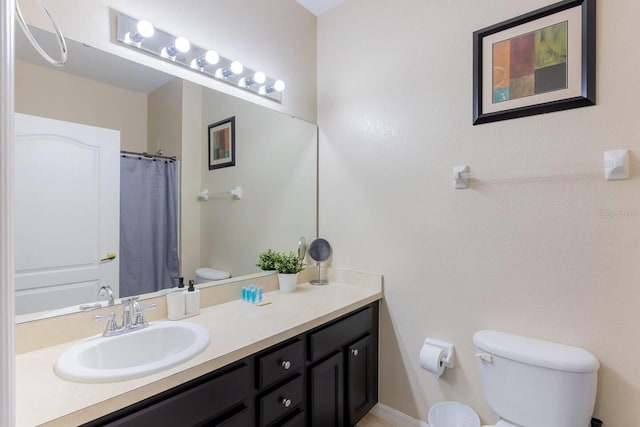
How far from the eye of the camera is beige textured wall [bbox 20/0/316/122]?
4.02 feet

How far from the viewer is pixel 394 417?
1.86 m

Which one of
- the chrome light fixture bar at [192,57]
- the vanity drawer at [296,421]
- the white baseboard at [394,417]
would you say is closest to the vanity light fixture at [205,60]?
the chrome light fixture bar at [192,57]

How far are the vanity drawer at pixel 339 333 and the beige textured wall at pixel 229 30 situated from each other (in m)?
1.37

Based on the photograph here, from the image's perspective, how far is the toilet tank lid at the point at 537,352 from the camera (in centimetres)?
120

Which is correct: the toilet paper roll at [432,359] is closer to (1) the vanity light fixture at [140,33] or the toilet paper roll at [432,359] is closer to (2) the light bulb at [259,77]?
(2) the light bulb at [259,77]

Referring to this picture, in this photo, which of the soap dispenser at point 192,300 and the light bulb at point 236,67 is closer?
the soap dispenser at point 192,300

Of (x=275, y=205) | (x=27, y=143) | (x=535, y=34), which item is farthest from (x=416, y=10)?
(x=27, y=143)

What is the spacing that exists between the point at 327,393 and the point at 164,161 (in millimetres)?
1377

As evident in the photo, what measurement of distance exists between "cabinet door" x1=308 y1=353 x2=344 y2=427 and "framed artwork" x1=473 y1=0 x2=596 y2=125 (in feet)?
4.64

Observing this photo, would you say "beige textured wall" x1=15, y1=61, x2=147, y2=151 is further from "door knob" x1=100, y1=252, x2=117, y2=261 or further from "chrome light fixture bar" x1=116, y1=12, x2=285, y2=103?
"door knob" x1=100, y1=252, x2=117, y2=261

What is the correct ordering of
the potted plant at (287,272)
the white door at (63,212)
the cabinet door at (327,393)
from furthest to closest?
1. the potted plant at (287,272)
2. the cabinet door at (327,393)
3. the white door at (63,212)

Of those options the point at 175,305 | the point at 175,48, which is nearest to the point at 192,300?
the point at 175,305

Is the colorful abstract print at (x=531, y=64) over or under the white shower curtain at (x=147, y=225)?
over

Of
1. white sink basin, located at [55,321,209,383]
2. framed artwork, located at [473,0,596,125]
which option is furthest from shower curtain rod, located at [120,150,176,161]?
framed artwork, located at [473,0,596,125]
